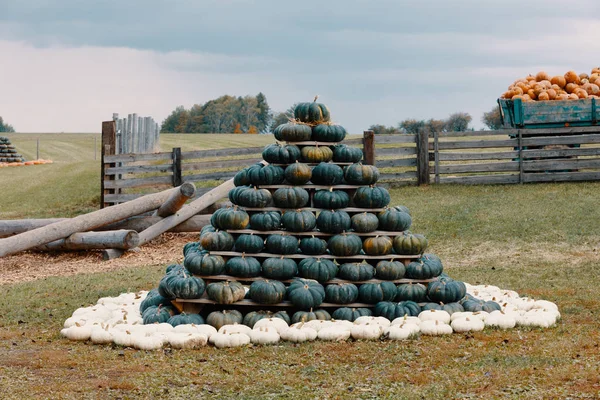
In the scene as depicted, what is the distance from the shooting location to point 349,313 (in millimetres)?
8203

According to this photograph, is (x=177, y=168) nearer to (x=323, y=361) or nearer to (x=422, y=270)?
(x=422, y=270)

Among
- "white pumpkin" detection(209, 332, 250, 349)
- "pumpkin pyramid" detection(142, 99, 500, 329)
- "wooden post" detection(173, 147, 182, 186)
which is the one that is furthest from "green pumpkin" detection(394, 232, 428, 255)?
"wooden post" detection(173, 147, 182, 186)

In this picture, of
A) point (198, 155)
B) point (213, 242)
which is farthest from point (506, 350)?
point (198, 155)

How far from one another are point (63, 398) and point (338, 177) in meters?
4.03

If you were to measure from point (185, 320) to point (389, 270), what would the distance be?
7.26ft

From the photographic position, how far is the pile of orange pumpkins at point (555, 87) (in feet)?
68.4

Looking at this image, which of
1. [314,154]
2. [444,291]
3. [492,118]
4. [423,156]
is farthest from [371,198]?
[492,118]

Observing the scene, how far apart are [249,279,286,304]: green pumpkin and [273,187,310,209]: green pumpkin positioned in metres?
0.94

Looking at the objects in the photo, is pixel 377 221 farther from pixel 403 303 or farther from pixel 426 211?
pixel 426 211

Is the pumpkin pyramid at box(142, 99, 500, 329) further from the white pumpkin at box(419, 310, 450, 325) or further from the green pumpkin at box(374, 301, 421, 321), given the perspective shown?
the white pumpkin at box(419, 310, 450, 325)

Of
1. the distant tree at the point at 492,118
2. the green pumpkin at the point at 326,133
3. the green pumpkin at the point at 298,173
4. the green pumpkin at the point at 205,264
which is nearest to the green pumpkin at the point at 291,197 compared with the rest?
the green pumpkin at the point at 298,173

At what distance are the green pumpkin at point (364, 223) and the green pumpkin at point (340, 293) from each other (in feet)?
2.14

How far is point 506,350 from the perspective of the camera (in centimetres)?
726

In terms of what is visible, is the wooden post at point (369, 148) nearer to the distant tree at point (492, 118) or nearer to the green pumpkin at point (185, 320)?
the green pumpkin at point (185, 320)
